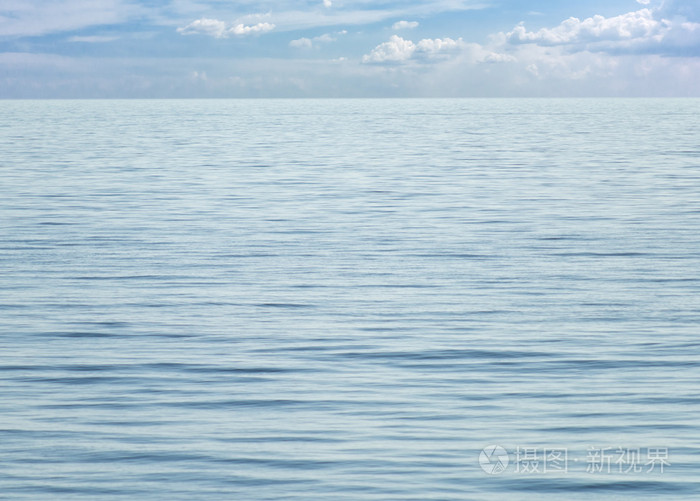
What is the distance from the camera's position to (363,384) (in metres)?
10.7

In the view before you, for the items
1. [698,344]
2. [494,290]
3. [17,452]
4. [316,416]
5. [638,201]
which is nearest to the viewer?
[17,452]

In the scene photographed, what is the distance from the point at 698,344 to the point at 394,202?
18030 millimetres

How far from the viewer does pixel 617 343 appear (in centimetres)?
1237

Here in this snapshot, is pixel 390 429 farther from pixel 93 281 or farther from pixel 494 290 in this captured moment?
pixel 93 281

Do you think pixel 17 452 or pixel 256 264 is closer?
pixel 17 452

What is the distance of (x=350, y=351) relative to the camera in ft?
39.9

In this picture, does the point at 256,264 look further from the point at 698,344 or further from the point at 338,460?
the point at 338,460

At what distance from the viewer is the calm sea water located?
330 inches

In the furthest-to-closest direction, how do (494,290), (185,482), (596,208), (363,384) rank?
(596,208) → (494,290) → (363,384) → (185,482)

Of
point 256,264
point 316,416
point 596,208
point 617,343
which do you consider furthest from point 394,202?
point 316,416

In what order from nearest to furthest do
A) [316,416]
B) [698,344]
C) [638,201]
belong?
[316,416], [698,344], [638,201]

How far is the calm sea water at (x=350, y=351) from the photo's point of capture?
27.5 ft

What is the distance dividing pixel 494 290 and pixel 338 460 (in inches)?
302

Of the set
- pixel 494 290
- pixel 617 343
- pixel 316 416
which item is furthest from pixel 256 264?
pixel 316 416
